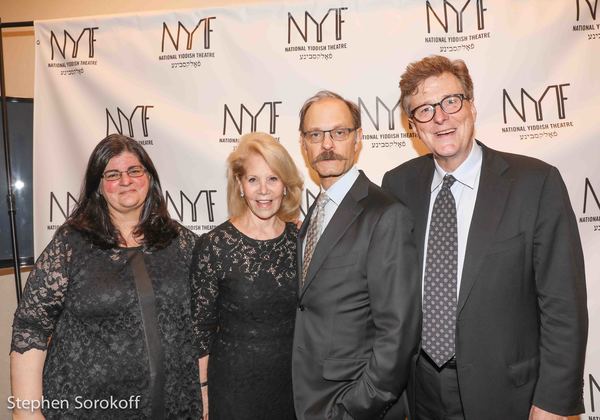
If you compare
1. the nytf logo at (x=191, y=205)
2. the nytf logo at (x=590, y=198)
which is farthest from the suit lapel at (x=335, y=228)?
the nytf logo at (x=590, y=198)

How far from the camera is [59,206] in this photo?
117 inches

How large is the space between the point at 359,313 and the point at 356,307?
3 centimetres

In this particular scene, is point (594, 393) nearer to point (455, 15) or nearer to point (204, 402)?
point (204, 402)

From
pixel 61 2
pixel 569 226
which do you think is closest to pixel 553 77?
pixel 569 226

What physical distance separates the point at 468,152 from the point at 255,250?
995mm

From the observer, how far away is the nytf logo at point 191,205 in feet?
9.53

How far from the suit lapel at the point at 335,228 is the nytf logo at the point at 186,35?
163 cm

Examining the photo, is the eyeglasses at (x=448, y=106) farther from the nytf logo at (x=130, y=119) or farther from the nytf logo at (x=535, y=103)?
the nytf logo at (x=130, y=119)

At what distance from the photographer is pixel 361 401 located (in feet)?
5.29

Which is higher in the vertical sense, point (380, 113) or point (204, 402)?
point (380, 113)

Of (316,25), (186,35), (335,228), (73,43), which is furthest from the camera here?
(73,43)

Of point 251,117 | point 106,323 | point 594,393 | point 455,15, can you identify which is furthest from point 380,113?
point 594,393

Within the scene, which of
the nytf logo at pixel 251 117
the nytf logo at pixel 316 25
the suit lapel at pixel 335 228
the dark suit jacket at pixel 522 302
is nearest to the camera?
the dark suit jacket at pixel 522 302

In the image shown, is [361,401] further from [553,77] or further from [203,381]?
[553,77]
